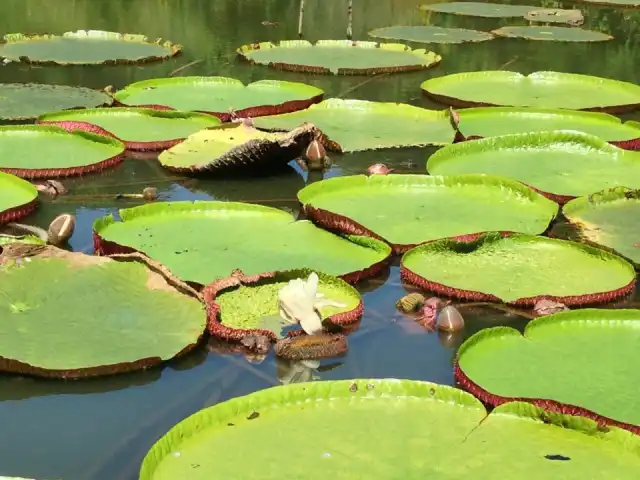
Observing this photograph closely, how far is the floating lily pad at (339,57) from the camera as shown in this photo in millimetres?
8305

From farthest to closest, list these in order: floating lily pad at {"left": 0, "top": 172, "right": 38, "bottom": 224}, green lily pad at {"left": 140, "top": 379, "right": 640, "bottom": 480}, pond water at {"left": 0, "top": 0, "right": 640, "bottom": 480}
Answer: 1. floating lily pad at {"left": 0, "top": 172, "right": 38, "bottom": 224}
2. pond water at {"left": 0, "top": 0, "right": 640, "bottom": 480}
3. green lily pad at {"left": 140, "top": 379, "right": 640, "bottom": 480}

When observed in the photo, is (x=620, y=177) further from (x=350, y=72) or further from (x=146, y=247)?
(x=350, y=72)

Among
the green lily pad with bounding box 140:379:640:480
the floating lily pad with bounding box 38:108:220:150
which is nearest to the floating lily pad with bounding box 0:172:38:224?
the floating lily pad with bounding box 38:108:220:150

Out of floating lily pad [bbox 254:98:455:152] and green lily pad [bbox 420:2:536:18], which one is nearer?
floating lily pad [bbox 254:98:455:152]

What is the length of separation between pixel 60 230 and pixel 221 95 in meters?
3.20

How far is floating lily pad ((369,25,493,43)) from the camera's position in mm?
10336

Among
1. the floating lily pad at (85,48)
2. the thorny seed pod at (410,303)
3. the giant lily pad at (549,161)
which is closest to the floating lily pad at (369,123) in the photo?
the giant lily pad at (549,161)

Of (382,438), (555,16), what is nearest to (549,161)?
(382,438)

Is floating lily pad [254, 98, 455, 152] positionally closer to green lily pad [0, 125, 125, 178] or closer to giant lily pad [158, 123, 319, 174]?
giant lily pad [158, 123, 319, 174]

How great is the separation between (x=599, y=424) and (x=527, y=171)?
2.78m

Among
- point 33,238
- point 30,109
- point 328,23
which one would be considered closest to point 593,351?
point 33,238

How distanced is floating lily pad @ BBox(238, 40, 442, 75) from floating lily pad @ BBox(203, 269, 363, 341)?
4.95 m

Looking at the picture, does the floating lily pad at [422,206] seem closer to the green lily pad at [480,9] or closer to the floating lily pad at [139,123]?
the floating lily pad at [139,123]

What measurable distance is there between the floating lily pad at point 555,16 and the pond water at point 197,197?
308mm
